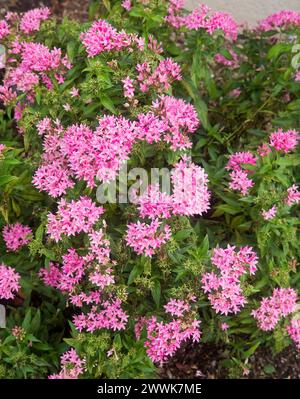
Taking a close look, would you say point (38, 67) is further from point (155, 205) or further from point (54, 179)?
point (155, 205)

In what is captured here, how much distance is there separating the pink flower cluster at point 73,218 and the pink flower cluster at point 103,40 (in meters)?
0.73

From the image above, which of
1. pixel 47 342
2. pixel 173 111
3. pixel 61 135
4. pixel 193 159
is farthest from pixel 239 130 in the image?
pixel 47 342

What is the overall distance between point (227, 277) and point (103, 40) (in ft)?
4.26

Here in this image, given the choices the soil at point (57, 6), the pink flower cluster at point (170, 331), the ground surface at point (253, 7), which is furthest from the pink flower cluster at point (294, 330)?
the soil at point (57, 6)

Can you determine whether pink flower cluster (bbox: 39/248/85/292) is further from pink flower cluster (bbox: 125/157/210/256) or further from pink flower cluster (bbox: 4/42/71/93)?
pink flower cluster (bbox: 4/42/71/93)

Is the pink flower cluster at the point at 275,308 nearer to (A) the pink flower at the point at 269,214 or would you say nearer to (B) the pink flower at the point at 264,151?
(A) the pink flower at the point at 269,214

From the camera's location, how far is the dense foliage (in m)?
2.62

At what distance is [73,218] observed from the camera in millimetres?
2605

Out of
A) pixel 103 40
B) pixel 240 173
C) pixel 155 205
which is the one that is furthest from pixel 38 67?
pixel 240 173

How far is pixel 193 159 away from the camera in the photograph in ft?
12.0

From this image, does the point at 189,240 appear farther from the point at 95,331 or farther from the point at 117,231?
the point at 95,331

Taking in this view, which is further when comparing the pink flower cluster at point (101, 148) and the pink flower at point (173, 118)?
the pink flower at point (173, 118)

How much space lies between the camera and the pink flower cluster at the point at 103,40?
2.66m

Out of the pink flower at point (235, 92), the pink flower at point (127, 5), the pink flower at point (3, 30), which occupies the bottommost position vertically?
the pink flower at point (235, 92)
